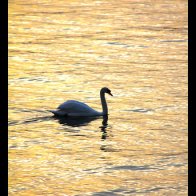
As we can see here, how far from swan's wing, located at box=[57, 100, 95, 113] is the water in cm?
30

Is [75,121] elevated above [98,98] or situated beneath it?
situated beneath

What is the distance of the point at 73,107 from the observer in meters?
22.8

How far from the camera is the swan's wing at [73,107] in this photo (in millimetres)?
22641

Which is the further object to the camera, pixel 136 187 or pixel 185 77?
pixel 185 77

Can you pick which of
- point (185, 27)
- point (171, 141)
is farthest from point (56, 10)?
point (171, 141)

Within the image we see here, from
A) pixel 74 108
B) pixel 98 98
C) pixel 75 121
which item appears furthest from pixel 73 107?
pixel 98 98

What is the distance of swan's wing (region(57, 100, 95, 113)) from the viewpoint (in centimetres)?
2264

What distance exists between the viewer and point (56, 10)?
43.6m

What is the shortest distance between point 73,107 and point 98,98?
227cm

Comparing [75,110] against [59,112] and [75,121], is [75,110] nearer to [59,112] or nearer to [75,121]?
[75,121]

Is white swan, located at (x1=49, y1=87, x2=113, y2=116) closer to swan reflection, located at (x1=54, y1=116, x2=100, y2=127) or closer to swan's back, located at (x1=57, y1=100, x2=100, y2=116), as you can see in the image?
swan's back, located at (x1=57, y1=100, x2=100, y2=116)
